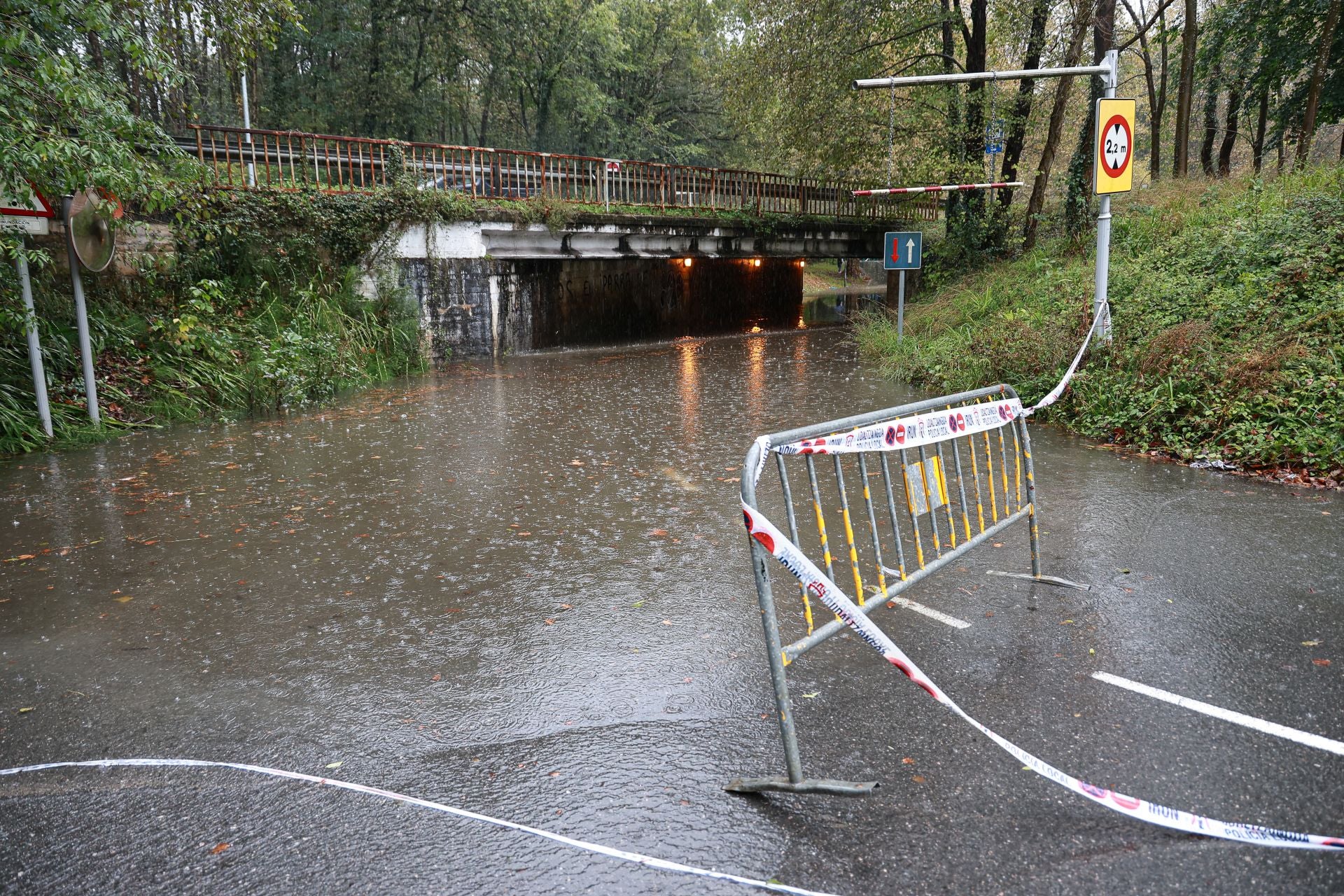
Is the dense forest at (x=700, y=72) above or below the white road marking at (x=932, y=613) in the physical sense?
above

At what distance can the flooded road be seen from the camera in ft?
9.41

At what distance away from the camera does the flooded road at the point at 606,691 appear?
2869 millimetres

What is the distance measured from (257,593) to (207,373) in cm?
829

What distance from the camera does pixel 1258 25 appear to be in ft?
68.7

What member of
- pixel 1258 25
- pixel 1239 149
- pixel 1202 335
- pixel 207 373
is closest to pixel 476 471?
pixel 207 373

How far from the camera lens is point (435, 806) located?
3.16m

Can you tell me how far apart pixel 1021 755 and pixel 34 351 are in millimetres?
11066

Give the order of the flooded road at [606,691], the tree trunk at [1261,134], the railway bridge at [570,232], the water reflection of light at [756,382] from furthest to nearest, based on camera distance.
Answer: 1. the tree trunk at [1261,134]
2. the railway bridge at [570,232]
3. the water reflection of light at [756,382]
4. the flooded road at [606,691]

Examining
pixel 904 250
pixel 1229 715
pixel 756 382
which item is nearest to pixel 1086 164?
pixel 904 250

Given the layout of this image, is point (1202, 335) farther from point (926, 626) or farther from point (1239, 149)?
point (1239, 149)

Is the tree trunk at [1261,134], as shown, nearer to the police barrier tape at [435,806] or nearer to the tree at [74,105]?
the tree at [74,105]

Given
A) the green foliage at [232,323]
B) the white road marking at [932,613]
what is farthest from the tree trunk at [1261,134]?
the white road marking at [932,613]

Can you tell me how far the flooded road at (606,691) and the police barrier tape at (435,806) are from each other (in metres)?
0.05

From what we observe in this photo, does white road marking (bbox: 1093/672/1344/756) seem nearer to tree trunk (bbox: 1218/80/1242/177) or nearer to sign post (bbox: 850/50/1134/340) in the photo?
sign post (bbox: 850/50/1134/340)
